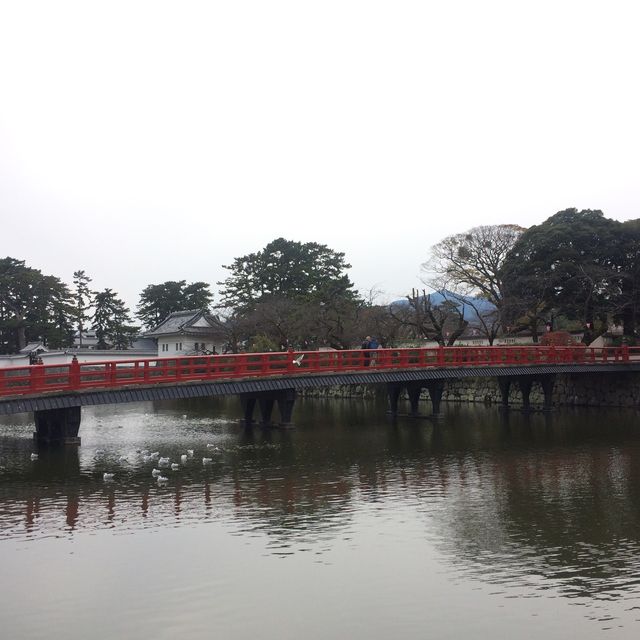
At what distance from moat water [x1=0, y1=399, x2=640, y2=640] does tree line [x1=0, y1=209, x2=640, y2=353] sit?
19.0m

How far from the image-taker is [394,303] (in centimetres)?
5606

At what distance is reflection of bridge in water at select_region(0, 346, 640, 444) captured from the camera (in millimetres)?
21805

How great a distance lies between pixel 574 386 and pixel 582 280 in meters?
6.02

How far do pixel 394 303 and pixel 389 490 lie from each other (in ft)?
132

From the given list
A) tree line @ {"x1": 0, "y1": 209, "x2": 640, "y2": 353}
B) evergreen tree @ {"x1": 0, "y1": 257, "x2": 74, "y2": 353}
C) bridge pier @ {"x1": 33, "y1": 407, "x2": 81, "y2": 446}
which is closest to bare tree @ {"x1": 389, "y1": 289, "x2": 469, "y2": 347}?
tree line @ {"x1": 0, "y1": 209, "x2": 640, "y2": 353}

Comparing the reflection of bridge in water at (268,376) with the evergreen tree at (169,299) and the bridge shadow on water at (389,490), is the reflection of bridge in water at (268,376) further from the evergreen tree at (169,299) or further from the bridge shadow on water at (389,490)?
the evergreen tree at (169,299)

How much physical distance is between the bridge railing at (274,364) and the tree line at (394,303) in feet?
15.5

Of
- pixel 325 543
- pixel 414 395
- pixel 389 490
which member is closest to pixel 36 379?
pixel 389 490

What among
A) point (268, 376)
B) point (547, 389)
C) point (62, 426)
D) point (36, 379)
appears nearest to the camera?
point (36, 379)

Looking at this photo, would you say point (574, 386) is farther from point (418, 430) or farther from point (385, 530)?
point (385, 530)

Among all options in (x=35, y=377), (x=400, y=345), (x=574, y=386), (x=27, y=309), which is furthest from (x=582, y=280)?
(x=27, y=309)

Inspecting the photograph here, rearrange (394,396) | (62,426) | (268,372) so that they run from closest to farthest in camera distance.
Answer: (62,426)
(268,372)
(394,396)

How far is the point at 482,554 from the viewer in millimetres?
11094

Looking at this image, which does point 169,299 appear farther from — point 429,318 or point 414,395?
point 414,395
